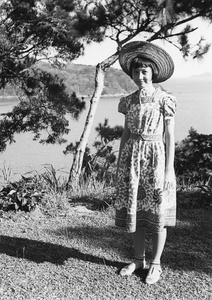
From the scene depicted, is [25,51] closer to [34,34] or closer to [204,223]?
[34,34]

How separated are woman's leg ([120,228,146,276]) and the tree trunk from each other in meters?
2.47

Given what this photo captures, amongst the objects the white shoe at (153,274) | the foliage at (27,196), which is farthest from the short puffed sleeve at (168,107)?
the foliage at (27,196)

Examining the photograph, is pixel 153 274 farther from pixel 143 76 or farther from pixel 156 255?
pixel 143 76

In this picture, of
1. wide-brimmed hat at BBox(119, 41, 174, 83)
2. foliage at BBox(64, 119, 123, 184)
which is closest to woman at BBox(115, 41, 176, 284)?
wide-brimmed hat at BBox(119, 41, 174, 83)

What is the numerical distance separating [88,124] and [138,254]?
9.26 feet

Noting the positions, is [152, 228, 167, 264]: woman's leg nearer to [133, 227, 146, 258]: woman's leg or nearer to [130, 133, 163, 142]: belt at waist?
[133, 227, 146, 258]: woman's leg

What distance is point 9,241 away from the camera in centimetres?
364

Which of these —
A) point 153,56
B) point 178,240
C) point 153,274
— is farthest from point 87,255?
point 153,56

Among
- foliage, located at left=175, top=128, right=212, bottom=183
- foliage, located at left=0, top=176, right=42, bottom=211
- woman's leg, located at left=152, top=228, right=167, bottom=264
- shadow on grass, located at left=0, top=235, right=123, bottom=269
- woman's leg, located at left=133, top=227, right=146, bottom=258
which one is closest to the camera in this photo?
woman's leg, located at left=152, top=228, right=167, bottom=264

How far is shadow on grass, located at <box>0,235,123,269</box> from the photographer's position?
324 cm

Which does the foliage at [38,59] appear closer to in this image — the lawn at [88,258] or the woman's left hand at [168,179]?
the lawn at [88,258]

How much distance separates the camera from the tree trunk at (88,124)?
5.52 metres

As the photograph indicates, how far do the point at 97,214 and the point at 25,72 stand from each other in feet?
8.25

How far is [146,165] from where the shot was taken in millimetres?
2744
